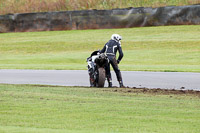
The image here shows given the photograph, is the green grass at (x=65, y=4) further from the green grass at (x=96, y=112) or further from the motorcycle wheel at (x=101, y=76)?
the green grass at (x=96, y=112)

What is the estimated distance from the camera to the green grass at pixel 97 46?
30781 mm

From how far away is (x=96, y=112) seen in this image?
33.6ft

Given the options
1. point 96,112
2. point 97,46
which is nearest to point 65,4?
point 97,46

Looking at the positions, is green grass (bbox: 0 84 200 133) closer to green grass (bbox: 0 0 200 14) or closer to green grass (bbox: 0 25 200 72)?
green grass (bbox: 0 25 200 72)

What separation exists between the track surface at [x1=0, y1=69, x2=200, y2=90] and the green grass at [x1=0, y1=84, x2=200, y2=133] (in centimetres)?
339

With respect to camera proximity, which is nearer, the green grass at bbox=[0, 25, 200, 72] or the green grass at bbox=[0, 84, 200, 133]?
the green grass at bbox=[0, 84, 200, 133]

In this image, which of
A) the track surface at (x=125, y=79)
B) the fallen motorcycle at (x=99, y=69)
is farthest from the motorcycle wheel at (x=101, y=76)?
the track surface at (x=125, y=79)

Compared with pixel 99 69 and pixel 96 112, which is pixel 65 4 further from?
pixel 96 112

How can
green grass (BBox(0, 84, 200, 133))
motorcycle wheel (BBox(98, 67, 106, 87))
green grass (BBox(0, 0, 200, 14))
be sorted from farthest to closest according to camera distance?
green grass (BBox(0, 0, 200, 14)) < motorcycle wheel (BBox(98, 67, 106, 87)) < green grass (BBox(0, 84, 200, 133))

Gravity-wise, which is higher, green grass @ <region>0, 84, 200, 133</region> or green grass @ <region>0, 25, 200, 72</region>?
green grass @ <region>0, 25, 200, 72</region>

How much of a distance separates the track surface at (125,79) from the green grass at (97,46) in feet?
27.4

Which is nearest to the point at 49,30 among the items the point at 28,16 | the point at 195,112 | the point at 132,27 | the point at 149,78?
the point at 28,16

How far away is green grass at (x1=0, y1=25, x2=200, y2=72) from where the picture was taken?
101 feet

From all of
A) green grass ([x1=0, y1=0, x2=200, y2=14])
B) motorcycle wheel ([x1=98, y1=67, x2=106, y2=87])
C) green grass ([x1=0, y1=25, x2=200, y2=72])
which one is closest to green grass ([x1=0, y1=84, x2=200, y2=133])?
motorcycle wheel ([x1=98, y1=67, x2=106, y2=87])
